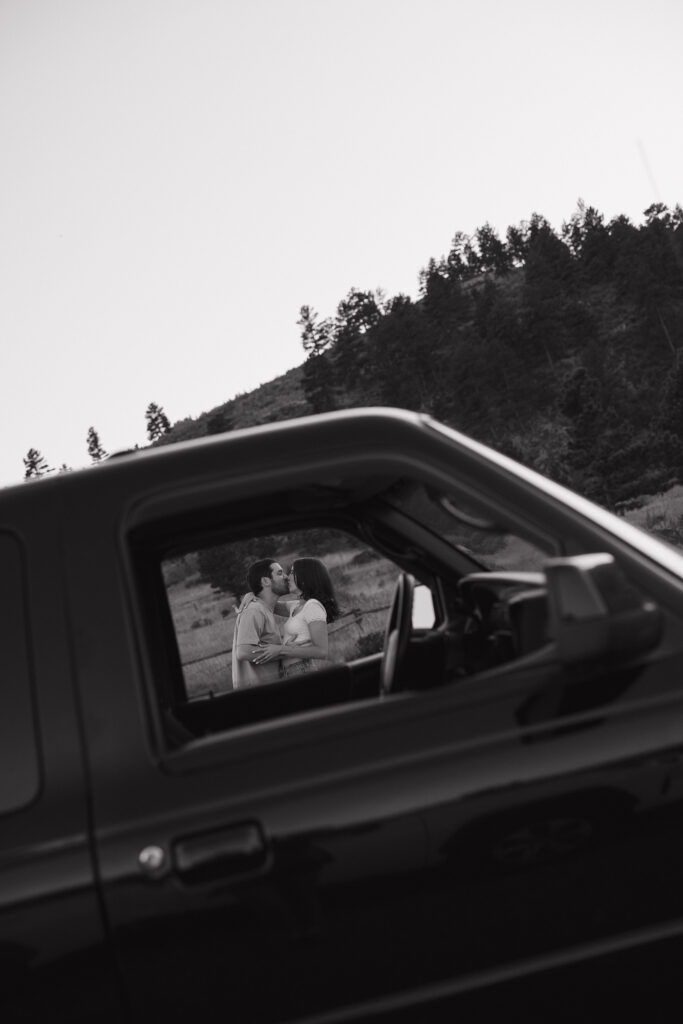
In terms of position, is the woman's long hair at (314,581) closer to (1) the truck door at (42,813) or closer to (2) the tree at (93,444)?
(1) the truck door at (42,813)

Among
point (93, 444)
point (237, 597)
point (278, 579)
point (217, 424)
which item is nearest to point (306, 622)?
point (278, 579)

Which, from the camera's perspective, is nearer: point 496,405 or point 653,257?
point 496,405

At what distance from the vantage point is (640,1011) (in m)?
2.08

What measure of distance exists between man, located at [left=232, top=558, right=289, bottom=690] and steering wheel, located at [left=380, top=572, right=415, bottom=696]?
2.01 metres

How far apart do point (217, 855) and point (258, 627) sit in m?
4.64

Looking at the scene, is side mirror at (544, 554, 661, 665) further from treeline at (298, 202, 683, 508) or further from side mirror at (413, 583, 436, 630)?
treeline at (298, 202, 683, 508)

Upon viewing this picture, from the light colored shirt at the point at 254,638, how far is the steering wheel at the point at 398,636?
2.41 m

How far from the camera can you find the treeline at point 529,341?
87.0m

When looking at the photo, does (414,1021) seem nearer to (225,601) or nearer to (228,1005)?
(228,1005)

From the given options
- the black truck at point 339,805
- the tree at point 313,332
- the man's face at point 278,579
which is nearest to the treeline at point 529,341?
the tree at point 313,332

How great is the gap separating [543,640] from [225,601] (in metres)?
51.0

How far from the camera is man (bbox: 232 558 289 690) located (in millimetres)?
6180

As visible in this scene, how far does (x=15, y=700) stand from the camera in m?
2.12

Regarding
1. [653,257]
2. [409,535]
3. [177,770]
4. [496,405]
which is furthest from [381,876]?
[653,257]
